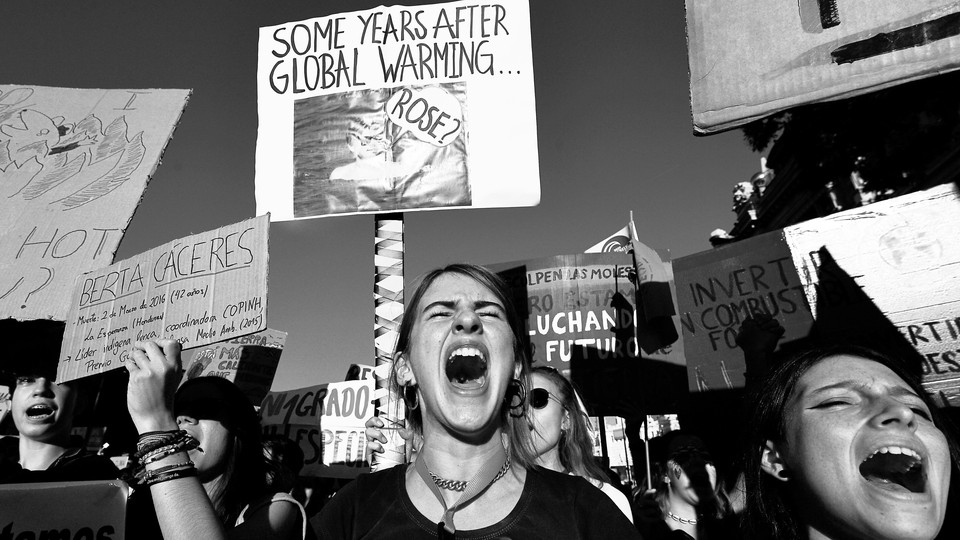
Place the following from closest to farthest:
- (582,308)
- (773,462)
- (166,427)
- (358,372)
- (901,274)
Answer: (166,427) → (773,462) → (901,274) → (582,308) → (358,372)

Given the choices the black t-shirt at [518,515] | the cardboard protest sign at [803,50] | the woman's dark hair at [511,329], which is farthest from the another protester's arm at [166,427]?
the cardboard protest sign at [803,50]

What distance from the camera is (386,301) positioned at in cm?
385

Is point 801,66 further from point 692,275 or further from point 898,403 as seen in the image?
point 692,275

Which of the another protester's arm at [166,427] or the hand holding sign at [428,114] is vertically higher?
the hand holding sign at [428,114]

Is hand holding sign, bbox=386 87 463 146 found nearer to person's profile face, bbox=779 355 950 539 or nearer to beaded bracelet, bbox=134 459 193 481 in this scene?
person's profile face, bbox=779 355 950 539

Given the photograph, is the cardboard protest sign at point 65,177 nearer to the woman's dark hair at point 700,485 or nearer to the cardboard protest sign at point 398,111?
the cardboard protest sign at point 398,111

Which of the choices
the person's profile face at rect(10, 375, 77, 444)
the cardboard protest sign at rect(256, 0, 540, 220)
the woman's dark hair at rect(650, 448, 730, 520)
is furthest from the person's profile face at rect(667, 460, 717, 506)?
the person's profile face at rect(10, 375, 77, 444)

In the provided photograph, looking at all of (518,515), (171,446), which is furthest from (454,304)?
(171,446)

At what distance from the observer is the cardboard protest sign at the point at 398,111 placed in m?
3.89

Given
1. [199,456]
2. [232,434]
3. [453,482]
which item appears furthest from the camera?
[232,434]

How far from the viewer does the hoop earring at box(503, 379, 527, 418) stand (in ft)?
5.87

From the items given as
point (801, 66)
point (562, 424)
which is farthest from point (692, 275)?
point (801, 66)

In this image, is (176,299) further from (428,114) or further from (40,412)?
(428,114)

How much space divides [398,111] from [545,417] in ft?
7.72
